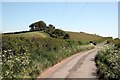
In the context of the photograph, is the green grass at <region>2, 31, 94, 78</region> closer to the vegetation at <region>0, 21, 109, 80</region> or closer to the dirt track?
the vegetation at <region>0, 21, 109, 80</region>

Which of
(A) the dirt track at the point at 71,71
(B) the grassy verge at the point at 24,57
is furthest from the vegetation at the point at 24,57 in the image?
(A) the dirt track at the point at 71,71

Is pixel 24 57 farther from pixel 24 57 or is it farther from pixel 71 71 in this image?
pixel 71 71

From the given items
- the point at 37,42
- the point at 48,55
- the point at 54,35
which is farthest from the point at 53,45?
the point at 54,35

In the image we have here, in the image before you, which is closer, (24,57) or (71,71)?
(24,57)

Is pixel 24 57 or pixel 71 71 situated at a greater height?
pixel 24 57

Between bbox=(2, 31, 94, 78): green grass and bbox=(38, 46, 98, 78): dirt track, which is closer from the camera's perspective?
bbox=(2, 31, 94, 78): green grass

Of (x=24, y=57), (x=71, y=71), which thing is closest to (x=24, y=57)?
(x=24, y=57)

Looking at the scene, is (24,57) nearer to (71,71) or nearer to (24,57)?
(24,57)

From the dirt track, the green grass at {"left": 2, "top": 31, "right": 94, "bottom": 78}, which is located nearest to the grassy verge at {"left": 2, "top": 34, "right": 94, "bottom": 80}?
the green grass at {"left": 2, "top": 31, "right": 94, "bottom": 78}

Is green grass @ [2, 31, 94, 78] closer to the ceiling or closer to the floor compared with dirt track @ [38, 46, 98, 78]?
closer to the ceiling

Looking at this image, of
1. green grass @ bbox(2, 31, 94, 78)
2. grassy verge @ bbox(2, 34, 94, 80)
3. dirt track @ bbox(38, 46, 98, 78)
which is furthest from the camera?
dirt track @ bbox(38, 46, 98, 78)

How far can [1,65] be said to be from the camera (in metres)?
17.7

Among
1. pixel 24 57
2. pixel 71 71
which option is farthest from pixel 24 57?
pixel 71 71

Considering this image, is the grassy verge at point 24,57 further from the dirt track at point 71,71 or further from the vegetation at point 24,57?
the dirt track at point 71,71
